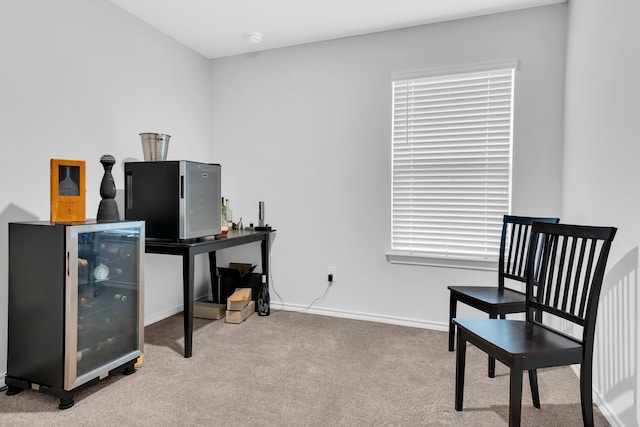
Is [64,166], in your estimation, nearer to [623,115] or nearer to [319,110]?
[319,110]

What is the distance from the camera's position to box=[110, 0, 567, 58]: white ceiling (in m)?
2.68

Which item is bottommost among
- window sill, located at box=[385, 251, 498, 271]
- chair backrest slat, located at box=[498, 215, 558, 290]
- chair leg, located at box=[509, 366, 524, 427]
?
chair leg, located at box=[509, 366, 524, 427]

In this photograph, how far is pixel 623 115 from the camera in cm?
172

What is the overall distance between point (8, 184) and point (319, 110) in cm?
223

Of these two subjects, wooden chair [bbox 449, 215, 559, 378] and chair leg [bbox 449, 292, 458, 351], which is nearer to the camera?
wooden chair [bbox 449, 215, 559, 378]

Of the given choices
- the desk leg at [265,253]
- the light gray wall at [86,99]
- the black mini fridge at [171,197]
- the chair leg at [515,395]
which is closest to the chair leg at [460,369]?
the chair leg at [515,395]

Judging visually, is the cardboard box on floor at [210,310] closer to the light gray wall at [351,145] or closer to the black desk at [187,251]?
the light gray wall at [351,145]

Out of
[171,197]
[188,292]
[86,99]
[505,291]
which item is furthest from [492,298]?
[86,99]

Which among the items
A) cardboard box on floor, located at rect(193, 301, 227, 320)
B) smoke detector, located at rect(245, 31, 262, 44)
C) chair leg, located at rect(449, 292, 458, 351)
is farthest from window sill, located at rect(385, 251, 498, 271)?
smoke detector, located at rect(245, 31, 262, 44)

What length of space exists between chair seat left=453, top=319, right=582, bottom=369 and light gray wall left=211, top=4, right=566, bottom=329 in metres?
1.23

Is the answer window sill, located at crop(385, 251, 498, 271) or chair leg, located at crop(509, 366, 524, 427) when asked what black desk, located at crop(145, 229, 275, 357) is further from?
chair leg, located at crop(509, 366, 524, 427)

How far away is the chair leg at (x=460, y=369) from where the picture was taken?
1.77 m

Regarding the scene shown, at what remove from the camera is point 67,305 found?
1842 millimetres

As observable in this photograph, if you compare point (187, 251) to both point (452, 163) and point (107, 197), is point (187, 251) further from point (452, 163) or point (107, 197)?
point (452, 163)
